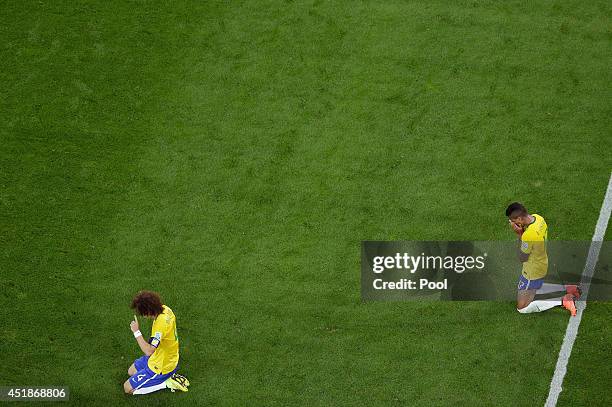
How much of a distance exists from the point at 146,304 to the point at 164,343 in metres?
0.60

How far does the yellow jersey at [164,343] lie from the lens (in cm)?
950

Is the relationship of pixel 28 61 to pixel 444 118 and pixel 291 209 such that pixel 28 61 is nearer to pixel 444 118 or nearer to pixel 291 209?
pixel 291 209

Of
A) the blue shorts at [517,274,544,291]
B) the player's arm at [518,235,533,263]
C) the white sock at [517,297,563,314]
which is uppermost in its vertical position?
the player's arm at [518,235,533,263]

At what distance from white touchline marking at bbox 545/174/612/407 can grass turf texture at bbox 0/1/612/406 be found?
0.39 feet

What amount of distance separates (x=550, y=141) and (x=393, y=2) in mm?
3225

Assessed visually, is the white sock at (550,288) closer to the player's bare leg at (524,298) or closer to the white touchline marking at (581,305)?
the player's bare leg at (524,298)

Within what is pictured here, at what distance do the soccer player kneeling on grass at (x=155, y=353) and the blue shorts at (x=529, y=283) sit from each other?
4292 millimetres

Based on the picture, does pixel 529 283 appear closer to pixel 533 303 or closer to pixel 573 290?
pixel 533 303

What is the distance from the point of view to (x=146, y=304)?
9.33 meters

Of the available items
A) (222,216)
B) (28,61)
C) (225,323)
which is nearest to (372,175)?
(222,216)

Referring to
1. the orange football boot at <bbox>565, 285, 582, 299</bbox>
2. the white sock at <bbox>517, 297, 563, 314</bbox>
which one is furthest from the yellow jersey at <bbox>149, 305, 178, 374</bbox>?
the orange football boot at <bbox>565, 285, 582, 299</bbox>

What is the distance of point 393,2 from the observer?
12.8 metres

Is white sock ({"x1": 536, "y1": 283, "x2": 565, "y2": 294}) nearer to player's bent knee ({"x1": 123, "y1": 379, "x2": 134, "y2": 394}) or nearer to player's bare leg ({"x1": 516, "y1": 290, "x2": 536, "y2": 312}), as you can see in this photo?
player's bare leg ({"x1": 516, "y1": 290, "x2": 536, "y2": 312})

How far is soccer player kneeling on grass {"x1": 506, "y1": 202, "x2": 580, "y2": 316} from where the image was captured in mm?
9703
